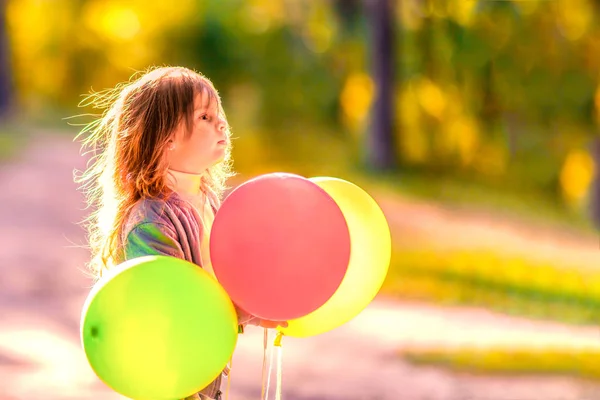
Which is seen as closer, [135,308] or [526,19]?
[135,308]

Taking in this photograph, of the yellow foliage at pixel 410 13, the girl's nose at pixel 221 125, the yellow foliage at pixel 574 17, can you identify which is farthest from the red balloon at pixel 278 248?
the yellow foliage at pixel 410 13

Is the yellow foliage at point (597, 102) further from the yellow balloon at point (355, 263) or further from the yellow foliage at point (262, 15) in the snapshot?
the yellow foliage at point (262, 15)

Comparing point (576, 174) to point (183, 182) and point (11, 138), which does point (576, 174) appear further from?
point (183, 182)

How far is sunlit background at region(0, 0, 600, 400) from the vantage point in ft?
20.6

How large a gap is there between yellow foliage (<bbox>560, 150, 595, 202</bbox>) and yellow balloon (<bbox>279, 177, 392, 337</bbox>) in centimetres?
1049

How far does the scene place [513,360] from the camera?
6.24 m

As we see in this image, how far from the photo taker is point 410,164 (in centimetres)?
1597

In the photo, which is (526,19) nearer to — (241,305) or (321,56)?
(321,56)

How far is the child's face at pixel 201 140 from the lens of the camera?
9.89ft

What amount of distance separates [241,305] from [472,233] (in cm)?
940

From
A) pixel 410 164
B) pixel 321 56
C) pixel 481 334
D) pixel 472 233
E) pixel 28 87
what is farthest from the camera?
pixel 28 87

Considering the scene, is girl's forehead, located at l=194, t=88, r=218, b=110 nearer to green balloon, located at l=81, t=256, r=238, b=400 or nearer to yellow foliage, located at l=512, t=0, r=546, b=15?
green balloon, located at l=81, t=256, r=238, b=400

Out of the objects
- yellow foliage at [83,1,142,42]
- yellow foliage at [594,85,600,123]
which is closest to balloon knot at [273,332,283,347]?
yellow foliage at [594,85,600,123]

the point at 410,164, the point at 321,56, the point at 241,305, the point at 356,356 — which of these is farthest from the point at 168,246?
the point at 321,56
